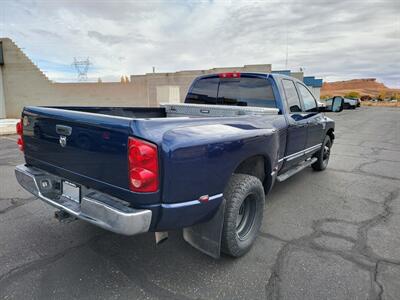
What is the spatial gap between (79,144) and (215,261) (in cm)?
175

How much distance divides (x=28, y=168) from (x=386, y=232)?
14.2 feet

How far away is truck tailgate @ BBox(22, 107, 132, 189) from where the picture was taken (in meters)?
2.17

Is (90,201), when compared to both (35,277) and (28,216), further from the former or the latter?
(28,216)

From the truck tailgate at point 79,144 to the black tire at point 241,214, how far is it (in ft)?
3.49

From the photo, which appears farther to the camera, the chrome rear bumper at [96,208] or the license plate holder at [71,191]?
the license plate holder at [71,191]

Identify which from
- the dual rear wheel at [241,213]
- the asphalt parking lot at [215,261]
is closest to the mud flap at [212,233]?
the dual rear wheel at [241,213]

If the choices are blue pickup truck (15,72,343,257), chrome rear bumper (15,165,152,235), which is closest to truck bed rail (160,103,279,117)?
blue pickup truck (15,72,343,257)

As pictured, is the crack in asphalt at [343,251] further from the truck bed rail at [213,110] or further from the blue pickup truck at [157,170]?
the truck bed rail at [213,110]

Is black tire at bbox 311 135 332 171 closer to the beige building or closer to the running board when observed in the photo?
the running board

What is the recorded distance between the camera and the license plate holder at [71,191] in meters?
2.57

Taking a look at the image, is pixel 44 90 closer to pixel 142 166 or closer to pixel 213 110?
pixel 213 110

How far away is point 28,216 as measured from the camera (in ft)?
12.5

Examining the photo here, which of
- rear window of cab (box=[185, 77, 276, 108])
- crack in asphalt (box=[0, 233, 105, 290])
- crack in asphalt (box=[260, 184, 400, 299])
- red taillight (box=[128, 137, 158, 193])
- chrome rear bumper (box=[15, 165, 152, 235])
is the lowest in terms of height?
crack in asphalt (box=[0, 233, 105, 290])

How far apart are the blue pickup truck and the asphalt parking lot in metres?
0.33
